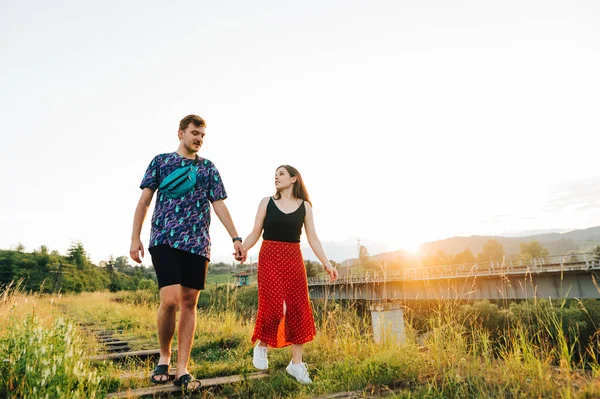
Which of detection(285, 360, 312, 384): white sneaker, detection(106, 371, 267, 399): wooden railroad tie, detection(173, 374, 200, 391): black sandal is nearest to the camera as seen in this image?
detection(106, 371, 267, 399): wooden railroad tie

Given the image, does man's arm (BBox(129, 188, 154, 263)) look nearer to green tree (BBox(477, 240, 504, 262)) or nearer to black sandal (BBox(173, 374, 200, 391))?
black sandal (BBox(173, 374, 200, 391))

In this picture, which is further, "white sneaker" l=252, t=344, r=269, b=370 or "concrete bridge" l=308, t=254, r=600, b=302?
"concrete bridge" l=308, t=254, r=600, b=302

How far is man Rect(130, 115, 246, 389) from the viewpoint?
300 cm

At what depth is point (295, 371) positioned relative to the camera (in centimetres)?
329

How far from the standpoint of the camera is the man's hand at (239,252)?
3420 millimetres

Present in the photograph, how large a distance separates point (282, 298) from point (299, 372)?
63cm

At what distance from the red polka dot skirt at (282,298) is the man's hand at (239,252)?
211 millimetres

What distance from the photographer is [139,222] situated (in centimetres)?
317

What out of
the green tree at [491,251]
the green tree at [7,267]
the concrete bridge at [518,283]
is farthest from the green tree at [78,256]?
the green tree at [491,251]

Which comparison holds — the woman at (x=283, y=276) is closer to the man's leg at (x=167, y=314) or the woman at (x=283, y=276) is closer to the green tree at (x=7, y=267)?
the man's leg at (x=167, y=314)

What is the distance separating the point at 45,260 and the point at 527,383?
44289 millimetres

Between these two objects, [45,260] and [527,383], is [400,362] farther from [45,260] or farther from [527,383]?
[45,260]

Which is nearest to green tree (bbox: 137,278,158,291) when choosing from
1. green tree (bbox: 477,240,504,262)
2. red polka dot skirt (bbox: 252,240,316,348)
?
red polka dot skirt (bbox: 252,240,316,348)

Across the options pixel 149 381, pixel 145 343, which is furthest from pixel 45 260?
pixel 149 381
